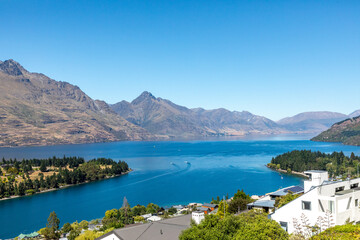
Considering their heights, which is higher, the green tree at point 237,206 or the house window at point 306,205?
the house window at point 306,205

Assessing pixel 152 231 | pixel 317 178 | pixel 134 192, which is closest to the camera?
pixel 152 231

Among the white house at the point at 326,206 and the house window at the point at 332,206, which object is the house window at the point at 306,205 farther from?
the house window at the point at 332,206

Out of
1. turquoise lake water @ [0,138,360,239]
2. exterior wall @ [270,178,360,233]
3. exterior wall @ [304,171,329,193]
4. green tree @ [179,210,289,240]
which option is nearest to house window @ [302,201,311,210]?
exterior wall @ [270,178,360,233]

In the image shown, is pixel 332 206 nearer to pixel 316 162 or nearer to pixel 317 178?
pixel 317 178

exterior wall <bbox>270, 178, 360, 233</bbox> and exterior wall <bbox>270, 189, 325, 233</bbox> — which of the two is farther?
exterior wall <bbox>270, 189, 325, 233</bbox>


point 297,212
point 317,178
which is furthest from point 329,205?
point 317,178

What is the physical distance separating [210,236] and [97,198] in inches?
2503

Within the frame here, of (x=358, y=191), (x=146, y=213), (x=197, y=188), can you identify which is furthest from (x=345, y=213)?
(x=197, y=188)

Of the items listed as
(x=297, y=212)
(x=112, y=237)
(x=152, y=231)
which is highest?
(x=297, y=212)

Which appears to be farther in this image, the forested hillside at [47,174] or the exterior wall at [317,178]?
the forested hillside at [47,174]

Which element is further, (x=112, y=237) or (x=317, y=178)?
(x=317, y=178)

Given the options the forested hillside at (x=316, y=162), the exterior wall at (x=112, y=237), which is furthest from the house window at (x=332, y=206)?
the forested hillside at (x=316, y=162)

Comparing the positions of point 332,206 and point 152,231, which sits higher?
point 332,206

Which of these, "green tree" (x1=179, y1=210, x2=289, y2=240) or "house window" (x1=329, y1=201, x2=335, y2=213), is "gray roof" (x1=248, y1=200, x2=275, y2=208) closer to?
"house window" (x1=329, y1=201, x2=335, y2=213)
